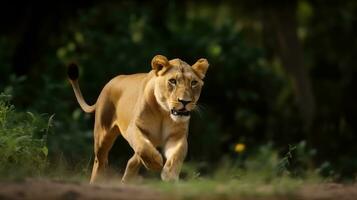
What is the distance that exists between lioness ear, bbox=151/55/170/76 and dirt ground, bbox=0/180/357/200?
161 centimetres

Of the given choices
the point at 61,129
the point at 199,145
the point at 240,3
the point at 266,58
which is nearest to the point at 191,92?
the point at 61,129

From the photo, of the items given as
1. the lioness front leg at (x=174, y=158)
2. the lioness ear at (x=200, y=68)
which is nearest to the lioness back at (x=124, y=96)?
the lioness ear at (x=200, y=68)

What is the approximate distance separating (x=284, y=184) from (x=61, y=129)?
6816 millimetres

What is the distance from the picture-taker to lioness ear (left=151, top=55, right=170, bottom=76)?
6938 millimetres

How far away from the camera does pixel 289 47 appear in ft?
49.3

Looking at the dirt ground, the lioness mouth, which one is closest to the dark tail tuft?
the lioness mouth

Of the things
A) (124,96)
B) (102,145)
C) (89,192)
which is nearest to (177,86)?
(124,96)

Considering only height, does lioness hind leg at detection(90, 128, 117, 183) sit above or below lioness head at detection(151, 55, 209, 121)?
below

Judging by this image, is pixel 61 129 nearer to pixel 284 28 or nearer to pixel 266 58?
pixel 284 28

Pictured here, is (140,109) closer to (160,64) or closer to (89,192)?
(160,64)

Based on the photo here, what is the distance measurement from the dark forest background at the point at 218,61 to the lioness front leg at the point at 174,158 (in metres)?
5.00

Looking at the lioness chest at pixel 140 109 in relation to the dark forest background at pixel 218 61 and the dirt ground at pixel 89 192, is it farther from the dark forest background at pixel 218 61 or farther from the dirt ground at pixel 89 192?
the dark forest background at pixel 218 61

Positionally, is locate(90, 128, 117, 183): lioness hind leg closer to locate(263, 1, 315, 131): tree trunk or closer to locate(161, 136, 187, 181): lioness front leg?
locate(161, 136, 187, 181): lioness front leg

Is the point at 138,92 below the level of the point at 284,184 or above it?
above
